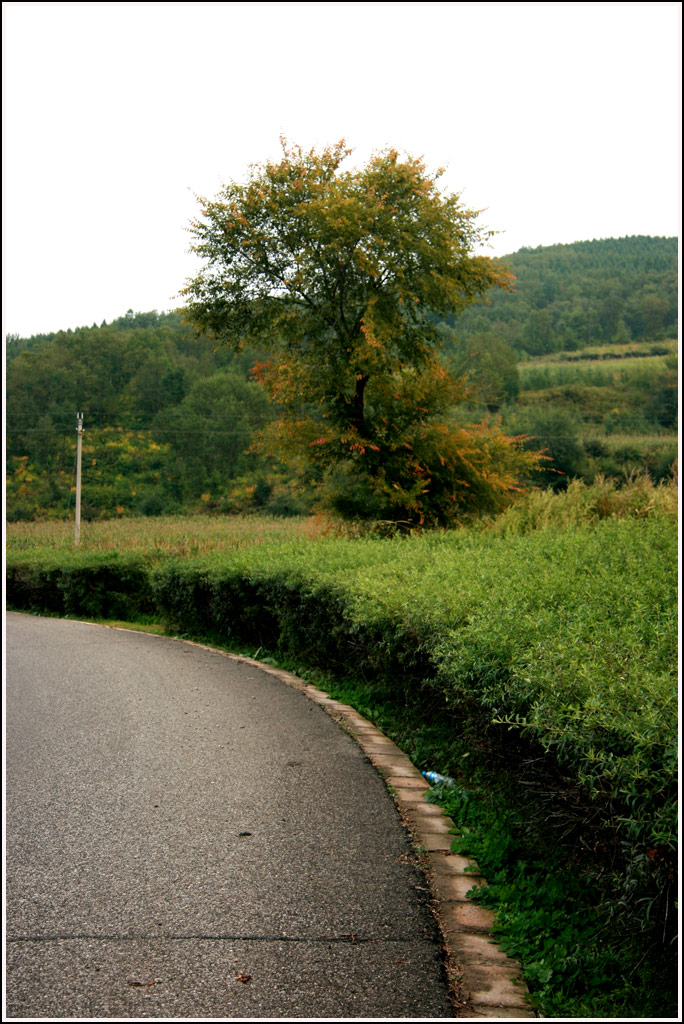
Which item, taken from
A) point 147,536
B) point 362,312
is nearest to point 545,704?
point 362,312

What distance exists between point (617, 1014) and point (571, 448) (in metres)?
49.1

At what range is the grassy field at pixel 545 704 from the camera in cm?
254

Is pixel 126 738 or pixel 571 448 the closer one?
pixel 126 738

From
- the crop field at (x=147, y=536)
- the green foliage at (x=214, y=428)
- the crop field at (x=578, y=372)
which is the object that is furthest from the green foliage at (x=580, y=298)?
the crop field at (x=147, y=536)

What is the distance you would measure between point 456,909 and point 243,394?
63.1 metres

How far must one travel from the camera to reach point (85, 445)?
47312 mm

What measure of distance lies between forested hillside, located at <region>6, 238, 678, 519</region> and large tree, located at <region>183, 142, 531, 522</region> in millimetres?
19925

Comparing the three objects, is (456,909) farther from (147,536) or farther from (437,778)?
(147,536)

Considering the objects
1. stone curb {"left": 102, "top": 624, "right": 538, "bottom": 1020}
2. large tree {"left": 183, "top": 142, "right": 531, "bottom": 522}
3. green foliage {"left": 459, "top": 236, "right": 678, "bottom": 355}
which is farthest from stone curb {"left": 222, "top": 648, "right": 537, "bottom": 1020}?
green foliage {"left": 459, "top": 236, "right": 678, "bottom": 355}

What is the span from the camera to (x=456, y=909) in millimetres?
3361

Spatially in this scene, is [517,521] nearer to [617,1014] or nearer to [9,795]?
[9,795]

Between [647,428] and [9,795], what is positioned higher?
[647,428]

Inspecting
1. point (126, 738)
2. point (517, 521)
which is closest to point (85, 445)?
point (517, 521)

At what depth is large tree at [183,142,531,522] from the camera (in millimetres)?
18547
